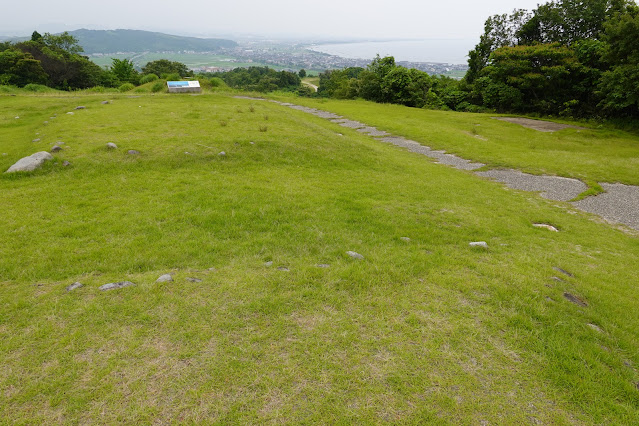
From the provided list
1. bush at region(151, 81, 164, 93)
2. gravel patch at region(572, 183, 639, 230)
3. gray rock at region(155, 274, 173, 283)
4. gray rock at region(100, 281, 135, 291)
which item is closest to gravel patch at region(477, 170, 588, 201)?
gravel patch at region(572, 183, 639, 230)

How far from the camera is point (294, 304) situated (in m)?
4.83

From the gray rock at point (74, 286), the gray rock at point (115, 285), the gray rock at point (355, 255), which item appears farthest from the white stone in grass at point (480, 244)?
the gray rock at point (74, 286)

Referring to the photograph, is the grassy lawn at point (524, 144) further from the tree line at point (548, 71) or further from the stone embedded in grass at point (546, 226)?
the stone embedded in grass at point (546, 226)

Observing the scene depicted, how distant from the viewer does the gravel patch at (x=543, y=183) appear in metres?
13.2

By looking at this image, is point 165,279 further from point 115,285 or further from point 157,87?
point 157,87

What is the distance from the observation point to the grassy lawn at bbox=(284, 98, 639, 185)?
1631 cm

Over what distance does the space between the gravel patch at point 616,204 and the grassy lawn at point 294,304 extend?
1116 millimetres

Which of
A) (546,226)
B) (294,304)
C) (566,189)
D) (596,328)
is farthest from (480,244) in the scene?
(566,189)

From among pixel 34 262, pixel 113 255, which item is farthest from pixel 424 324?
pixel 34 262

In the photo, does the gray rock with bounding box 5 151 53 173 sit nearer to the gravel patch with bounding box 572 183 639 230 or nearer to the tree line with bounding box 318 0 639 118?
the gravel patch with bounding box 572 183 639 230

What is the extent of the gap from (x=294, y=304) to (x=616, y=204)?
14330 millimetres

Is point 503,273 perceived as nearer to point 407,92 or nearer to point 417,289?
point 417,289

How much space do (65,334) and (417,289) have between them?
5.23 m

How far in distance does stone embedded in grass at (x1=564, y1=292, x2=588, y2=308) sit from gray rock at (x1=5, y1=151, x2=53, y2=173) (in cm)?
1483
